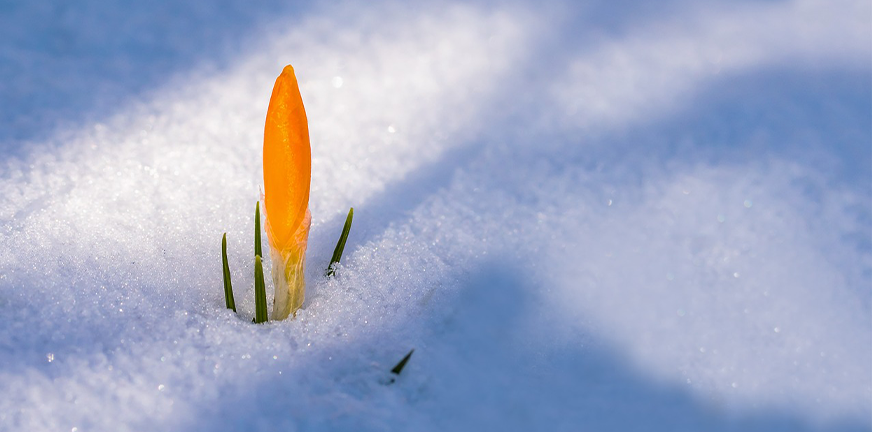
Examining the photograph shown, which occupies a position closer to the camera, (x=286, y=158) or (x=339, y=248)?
(x=286, y=158)

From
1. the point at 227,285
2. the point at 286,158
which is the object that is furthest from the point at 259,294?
the point at 286,158

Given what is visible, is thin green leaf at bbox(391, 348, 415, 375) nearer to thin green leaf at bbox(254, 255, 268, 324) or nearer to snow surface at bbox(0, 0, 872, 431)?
snow surface at bbox(0, 0, 872, 431)

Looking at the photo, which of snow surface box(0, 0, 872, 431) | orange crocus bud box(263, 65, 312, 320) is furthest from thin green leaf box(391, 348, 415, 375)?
orange crocus bud box(263, 65, 312, 320)

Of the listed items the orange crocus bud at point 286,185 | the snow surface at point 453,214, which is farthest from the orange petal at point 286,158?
the snow surface at point 453,214

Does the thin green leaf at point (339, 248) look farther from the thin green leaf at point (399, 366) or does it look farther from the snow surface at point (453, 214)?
the thin green leaf at point (399, 366)

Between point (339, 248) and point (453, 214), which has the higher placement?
point (453, 214)

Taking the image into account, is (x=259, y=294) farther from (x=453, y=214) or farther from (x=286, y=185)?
(x=453, y=214)

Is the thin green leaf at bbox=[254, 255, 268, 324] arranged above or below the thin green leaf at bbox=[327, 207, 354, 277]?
below
